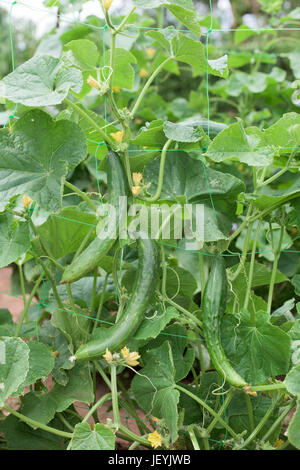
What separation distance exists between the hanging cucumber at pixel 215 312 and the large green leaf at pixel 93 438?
0.76ft

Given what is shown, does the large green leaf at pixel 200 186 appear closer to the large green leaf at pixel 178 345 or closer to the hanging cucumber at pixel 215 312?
the hanging cucumber at pixel 215 312

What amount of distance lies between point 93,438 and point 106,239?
1.15 ft

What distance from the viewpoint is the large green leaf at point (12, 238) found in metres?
1.01

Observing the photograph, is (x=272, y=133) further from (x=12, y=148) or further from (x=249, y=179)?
(x=249, y=179)

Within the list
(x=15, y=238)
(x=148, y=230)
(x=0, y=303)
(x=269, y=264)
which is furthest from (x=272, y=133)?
(x=0, y=303)

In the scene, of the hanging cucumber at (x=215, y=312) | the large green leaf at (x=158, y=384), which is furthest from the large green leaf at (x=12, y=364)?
the hanging cucumber at (x=215, y=312)

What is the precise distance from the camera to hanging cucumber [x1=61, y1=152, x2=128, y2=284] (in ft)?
3.16

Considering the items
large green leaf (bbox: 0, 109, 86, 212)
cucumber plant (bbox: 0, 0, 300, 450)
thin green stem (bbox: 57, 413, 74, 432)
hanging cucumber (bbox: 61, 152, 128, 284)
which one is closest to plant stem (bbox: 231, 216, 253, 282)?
cucumber plant (bbox: 0, 0, 300, 450)

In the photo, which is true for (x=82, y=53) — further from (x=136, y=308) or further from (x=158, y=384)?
(x=158, y=384)

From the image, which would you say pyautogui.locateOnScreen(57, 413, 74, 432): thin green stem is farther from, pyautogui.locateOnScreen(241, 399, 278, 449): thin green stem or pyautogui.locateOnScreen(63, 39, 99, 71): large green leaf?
pyautogui.locateOnScreen(63, 39, 99, 71): large green leaf

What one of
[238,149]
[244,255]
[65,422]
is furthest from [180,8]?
[65,422]

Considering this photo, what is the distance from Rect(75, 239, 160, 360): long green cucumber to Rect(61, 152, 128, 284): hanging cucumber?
8 centimetres

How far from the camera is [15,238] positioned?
103cm

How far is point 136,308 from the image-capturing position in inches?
39.1
